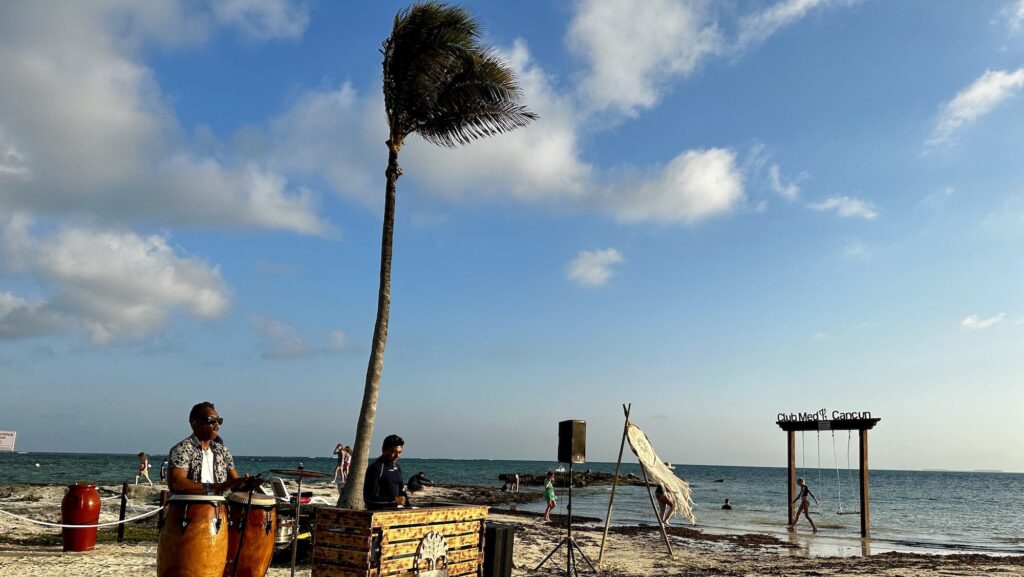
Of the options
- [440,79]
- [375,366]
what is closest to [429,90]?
[440,79]

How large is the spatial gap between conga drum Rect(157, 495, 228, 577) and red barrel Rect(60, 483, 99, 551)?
21.5 feet

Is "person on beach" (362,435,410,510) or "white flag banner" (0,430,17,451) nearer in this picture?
"person on beach" (362,435,410,510)

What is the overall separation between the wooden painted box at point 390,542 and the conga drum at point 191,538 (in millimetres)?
1655

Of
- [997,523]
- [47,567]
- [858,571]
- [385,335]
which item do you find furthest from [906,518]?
[47,567]

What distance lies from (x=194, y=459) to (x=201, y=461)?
71mm

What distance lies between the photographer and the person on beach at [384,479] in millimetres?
8414

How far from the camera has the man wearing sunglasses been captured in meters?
6.34

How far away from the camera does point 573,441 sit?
11156mm

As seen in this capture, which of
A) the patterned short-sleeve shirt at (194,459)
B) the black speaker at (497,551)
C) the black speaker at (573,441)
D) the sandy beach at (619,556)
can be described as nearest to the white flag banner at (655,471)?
the sandy beach at (619,556)

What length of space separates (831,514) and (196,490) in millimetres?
39131

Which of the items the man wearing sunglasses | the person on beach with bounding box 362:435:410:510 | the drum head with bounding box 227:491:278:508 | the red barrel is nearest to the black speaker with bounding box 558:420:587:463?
the person on beach with bounding box 362:435:410:510

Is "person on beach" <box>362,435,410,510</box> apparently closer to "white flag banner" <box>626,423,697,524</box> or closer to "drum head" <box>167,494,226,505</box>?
"drum head" <box>167,494,226,505</box>

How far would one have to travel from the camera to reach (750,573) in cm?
1358

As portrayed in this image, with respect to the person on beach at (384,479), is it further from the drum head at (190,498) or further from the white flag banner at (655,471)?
the white flag banner at (655,471)
